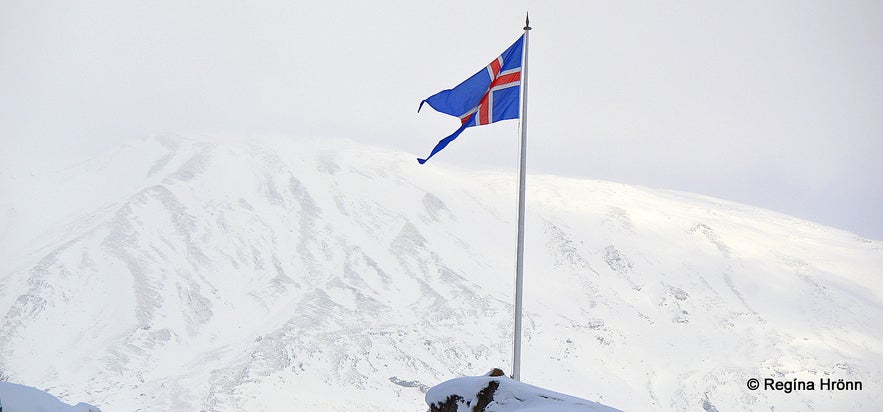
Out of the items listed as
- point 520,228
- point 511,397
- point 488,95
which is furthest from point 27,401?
point 488,95

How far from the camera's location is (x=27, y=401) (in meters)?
9.91

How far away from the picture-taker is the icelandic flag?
17641 millimetres

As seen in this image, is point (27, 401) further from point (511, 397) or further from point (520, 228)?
point (520, 228)

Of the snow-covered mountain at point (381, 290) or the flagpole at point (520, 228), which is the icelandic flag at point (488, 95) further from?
the snow-covered mountain at point (381, 290)

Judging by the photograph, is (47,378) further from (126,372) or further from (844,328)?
(844,328)

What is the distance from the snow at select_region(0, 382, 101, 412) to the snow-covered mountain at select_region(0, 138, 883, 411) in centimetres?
6743

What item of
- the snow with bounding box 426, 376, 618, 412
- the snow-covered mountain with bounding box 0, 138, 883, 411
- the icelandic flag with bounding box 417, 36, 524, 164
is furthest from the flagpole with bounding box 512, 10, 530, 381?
the snow-covered mountain with bounding box 0, 138, 883, 411

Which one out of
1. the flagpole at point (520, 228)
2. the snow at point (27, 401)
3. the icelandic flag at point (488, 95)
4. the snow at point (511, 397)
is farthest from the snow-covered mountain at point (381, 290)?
the snow at point (511, 397)

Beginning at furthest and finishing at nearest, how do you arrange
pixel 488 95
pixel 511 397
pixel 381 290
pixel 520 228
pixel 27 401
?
pixel 381 290 → pixel 488 95 → pixel 520 228 → pixel 27 401 → pixel 511 397

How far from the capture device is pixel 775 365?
3814 inches

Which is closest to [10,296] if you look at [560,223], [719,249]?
[560,223]

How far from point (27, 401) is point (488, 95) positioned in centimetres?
1164

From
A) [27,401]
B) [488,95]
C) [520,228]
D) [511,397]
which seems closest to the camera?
[511,397]

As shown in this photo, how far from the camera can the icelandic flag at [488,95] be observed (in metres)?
17.6
